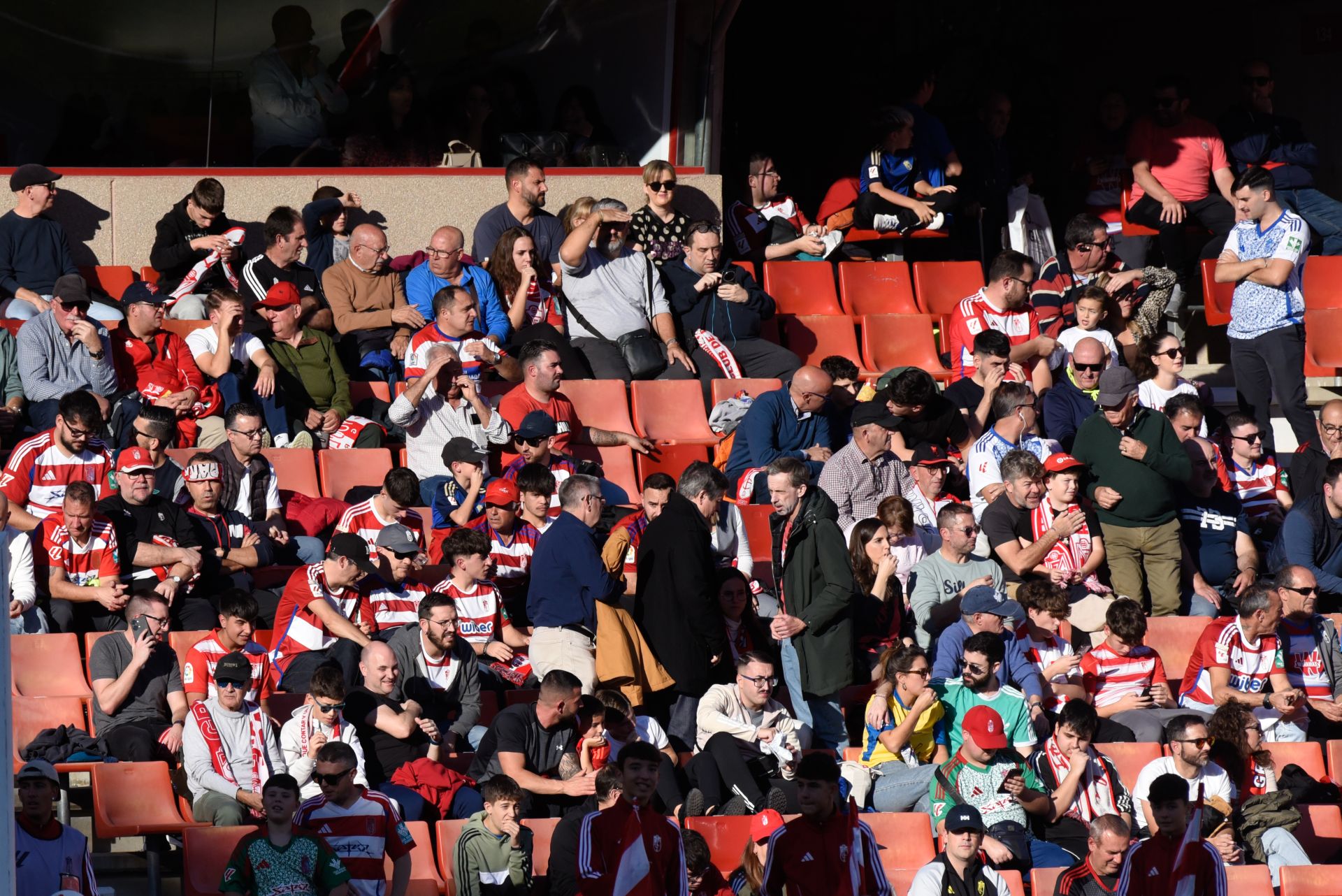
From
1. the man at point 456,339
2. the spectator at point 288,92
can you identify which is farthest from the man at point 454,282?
the spectator at point 288,92

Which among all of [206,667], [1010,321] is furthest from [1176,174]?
[206,667]

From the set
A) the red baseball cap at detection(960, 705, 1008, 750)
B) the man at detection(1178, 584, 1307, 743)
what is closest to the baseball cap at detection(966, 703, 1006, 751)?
the red baseball cap at detection(960, 705, 1008, 750)

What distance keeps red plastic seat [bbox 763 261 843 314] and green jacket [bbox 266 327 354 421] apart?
3.06 meters

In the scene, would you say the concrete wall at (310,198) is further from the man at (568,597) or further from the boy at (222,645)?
the boy at (222,645)

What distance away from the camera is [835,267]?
12.1 metres

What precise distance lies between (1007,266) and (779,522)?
2.72 meters

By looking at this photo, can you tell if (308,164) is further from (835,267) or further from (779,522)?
(779,522)

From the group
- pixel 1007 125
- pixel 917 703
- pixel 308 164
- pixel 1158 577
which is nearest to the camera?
pixel 917 703

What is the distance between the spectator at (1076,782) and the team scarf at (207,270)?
4.98m

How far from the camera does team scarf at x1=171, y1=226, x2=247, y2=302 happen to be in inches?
400

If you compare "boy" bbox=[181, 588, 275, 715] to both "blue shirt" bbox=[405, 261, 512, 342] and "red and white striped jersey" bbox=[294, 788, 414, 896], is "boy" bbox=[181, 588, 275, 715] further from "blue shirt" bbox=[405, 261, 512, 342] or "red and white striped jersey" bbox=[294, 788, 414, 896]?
"blue shirt" bbox=[405, 261, 512, 342]

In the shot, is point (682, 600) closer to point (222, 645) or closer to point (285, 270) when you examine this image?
point (222, 645)

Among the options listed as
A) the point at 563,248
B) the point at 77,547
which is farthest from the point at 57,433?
the point at 563,248

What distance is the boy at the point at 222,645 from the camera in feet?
24.4
